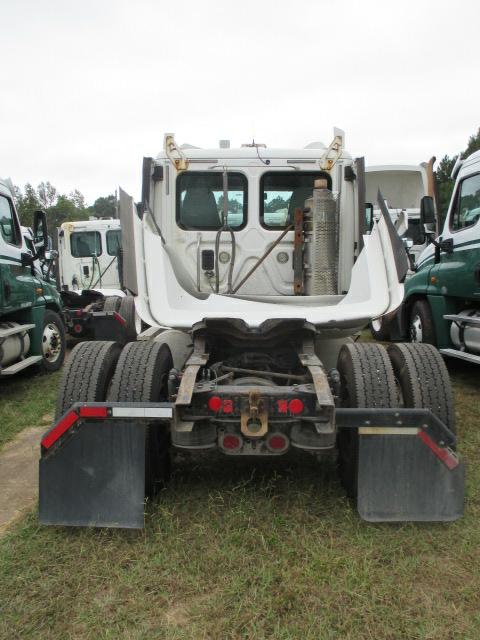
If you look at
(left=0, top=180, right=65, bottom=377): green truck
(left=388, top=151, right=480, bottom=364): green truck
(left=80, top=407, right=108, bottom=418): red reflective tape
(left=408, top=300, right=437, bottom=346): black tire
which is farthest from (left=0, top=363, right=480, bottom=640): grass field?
(left=408, top=300, right=437, bottom=346): black tire

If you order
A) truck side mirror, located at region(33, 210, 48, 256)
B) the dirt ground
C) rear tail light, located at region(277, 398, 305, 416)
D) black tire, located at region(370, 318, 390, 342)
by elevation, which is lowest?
the dirt ground

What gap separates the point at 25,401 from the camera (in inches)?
232

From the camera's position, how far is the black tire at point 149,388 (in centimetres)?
310

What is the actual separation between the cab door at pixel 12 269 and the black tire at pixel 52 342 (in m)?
0.65

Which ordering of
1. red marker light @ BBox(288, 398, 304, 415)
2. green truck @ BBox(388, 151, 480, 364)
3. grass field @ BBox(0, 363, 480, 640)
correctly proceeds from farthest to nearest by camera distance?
1. green truck @ BBox(388, 151, 480, 364)
2. red marker light @ BBox(288, 398, 304, 415)
3. grass field @ BBox(0, 363, 480, 640)

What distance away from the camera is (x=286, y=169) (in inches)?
193

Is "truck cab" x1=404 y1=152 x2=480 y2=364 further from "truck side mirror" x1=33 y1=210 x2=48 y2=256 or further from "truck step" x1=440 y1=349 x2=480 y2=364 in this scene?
"truck side mirror" x1=33 y1=210 x2=48 y2=256

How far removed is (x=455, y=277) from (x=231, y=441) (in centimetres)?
433

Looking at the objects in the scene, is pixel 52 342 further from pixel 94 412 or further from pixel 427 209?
pixel 427 209

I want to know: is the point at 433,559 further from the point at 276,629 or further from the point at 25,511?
the point at 25,511

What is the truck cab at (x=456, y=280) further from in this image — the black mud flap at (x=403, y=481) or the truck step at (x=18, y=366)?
the truck step at (x=18, y=366)

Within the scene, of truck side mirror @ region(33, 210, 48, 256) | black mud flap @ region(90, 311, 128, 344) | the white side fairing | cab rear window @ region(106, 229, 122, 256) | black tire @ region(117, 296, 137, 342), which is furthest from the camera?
cab rear window @ region(106, 229, 122, 256)

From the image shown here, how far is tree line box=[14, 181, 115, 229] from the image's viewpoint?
41.0 m

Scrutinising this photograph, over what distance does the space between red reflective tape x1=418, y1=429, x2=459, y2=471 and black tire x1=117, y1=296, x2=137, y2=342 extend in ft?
21.1
